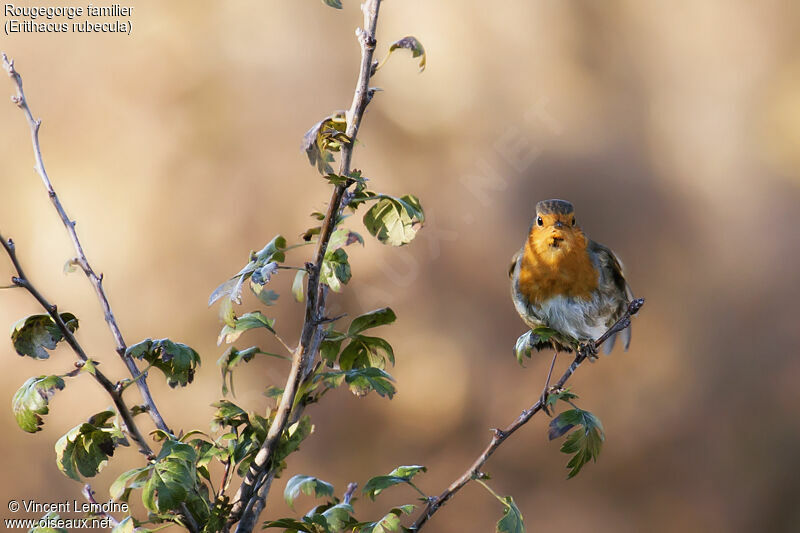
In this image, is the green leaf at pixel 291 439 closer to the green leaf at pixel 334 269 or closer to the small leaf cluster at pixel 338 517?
the small leaf cluster at pixel 338 517

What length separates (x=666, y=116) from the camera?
8.95 ft

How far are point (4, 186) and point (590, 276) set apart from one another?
1.82 meters

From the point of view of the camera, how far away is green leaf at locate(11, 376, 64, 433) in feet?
2.95

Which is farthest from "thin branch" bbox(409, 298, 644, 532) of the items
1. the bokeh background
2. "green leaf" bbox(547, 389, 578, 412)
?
the bokeh background

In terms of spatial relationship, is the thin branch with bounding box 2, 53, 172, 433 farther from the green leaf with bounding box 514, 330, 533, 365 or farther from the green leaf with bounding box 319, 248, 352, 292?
the green leaf with bounding box 514, 330, 533, 365

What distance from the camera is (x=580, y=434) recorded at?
0.98 meters

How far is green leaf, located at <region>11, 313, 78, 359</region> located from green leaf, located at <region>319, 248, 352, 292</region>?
307mm

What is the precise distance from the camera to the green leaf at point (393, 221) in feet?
3.19

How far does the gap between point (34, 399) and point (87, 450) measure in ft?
0.28

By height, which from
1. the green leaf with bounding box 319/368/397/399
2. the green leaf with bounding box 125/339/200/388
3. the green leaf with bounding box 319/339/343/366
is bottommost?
the green leaf with bounding box 319/368/397/399

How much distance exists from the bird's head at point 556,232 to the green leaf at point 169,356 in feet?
2.21


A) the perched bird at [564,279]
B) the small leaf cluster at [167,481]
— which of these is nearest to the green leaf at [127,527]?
the small leaf cluster at [167,481]

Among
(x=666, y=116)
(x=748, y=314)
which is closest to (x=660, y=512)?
(x=748, y=314)

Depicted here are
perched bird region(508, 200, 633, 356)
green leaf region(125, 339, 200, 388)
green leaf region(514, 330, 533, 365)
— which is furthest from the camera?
perched bird region(508, 200, 633, 356)
